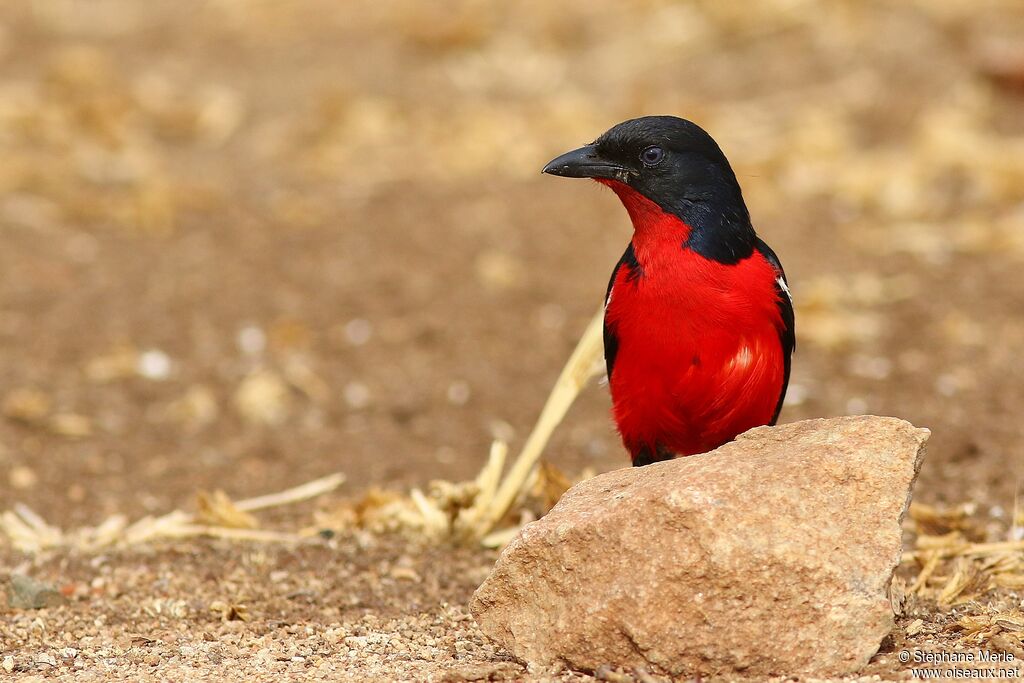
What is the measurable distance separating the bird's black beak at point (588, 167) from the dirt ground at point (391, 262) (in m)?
1.34

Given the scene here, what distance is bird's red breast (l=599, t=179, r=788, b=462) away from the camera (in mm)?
4148

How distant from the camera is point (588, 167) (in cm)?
440

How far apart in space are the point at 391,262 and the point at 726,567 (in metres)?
5.37

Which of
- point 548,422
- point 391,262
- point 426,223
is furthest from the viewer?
point 426,223

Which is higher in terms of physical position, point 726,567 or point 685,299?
point 685,299

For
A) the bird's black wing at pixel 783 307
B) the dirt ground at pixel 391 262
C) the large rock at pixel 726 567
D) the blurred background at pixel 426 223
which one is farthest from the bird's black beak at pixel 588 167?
the blurred background at pixel 426 223

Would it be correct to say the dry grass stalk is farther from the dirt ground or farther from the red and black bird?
the red and black bird

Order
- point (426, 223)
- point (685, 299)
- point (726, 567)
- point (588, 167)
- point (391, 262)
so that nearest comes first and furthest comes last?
point (726, 567) → point (685, 299) → point (588, 167) → point (391, 262) → point (426, 223)

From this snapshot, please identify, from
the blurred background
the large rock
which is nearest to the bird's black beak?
the large rock

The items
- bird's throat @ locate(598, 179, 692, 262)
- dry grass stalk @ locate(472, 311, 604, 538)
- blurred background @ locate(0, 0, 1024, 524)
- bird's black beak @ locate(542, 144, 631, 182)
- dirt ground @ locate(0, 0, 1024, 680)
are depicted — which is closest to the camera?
bird's throat @ locate(598, 179, 692, 262)

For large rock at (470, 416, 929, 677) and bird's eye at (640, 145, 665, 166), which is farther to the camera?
bird's eye at (640, 145, 665, 166)

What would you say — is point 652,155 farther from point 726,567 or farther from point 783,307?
point 726,567

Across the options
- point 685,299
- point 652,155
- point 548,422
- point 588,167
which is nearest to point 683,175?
point 652,155

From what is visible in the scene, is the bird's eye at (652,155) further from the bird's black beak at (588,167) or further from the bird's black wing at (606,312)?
the bird's black wing at (606,312)
